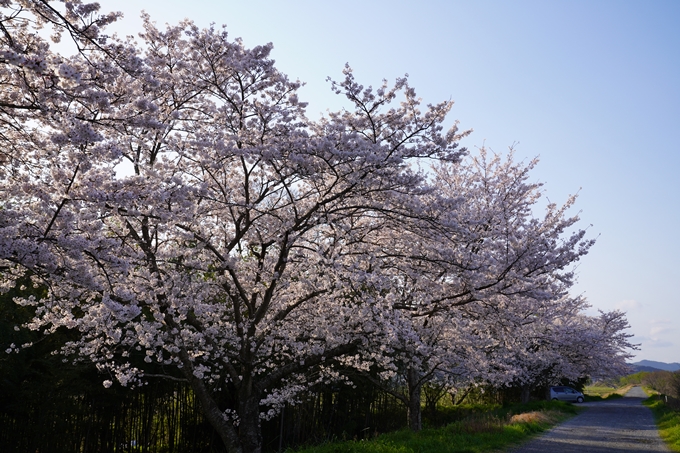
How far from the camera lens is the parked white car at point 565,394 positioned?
133 ft

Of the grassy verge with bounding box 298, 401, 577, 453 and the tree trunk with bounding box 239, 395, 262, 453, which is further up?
the tree trunk with bounding box 239, 395, 262, 453

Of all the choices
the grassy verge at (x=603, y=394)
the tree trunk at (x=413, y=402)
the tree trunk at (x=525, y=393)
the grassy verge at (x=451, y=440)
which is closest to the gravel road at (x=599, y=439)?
the grassy verge at (x=451, y=440)

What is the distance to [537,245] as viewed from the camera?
37.3ft

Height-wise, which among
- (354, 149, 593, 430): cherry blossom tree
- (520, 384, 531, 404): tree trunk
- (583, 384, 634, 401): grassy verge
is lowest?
(583, 384, 634, 401): grassy verge

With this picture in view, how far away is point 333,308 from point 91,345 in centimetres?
449

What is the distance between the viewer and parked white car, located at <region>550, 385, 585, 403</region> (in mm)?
40406

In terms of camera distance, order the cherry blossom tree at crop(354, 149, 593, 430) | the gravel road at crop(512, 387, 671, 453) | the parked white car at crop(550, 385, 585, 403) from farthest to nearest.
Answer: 1. the parked white car at crop(550, 385, 585, 403)
2. the gravel road at crop(512, 387, 671, 453)
3. the cherry blossom tree at crop(354, 149, 593, 430)

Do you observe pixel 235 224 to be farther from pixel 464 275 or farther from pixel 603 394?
pixel 603 394

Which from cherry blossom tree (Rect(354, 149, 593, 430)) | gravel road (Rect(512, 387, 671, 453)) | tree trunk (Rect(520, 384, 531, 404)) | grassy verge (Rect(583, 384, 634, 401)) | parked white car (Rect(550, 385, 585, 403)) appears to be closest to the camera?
cherry blossom tree (Rect(354, 149, 593, 430))

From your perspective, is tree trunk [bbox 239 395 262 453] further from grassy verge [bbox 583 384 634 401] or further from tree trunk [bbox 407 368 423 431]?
grassy verge [bbox 583 384 634 401]

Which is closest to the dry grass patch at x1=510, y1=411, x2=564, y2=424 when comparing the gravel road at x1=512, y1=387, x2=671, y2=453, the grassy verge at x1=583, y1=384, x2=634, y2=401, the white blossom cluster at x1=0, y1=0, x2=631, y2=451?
the gravel road at x1=512, y1=387, x2=671, y2=453

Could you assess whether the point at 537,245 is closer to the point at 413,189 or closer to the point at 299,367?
the point at 413,189

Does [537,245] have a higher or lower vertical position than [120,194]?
higher

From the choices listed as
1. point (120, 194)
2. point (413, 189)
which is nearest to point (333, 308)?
point (413, 189)
